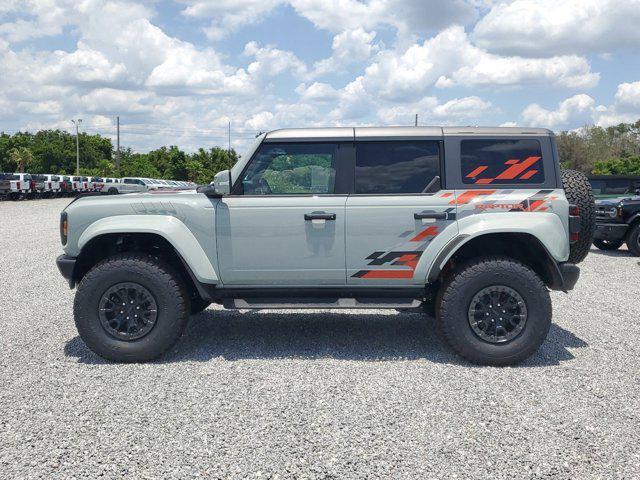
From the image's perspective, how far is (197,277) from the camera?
4.77 m

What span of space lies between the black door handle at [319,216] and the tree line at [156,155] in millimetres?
61783

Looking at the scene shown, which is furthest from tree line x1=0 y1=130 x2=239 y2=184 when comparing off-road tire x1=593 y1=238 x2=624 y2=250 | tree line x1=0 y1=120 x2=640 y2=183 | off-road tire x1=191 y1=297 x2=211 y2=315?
off-road tire x1=191 y1=297 x2=211 y2=315

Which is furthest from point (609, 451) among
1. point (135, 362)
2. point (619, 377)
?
point (135, 362)

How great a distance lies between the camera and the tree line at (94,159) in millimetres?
69250

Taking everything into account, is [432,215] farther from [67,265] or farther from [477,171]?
[67,265]

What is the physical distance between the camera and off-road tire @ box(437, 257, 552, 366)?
15.1ft

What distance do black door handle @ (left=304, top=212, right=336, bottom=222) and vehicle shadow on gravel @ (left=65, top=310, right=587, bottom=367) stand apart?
4.03ft

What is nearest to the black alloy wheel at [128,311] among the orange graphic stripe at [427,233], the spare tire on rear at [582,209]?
the orange graphic stripe at [427,233]

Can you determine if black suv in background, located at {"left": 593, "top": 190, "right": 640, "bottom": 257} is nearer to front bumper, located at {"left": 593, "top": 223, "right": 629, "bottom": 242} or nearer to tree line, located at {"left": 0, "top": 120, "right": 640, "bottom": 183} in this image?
front bumper, located at {"left": 593, "top": 223, "right": 629, "bottom": 242}

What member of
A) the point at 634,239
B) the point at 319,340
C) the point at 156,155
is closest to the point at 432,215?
the point at 319,340

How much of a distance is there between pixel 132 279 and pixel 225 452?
6.59ft

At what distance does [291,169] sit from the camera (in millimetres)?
4902

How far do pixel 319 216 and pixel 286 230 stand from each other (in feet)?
0.99

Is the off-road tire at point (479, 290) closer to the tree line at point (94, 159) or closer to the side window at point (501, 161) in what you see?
the side window at point (501, 161)
